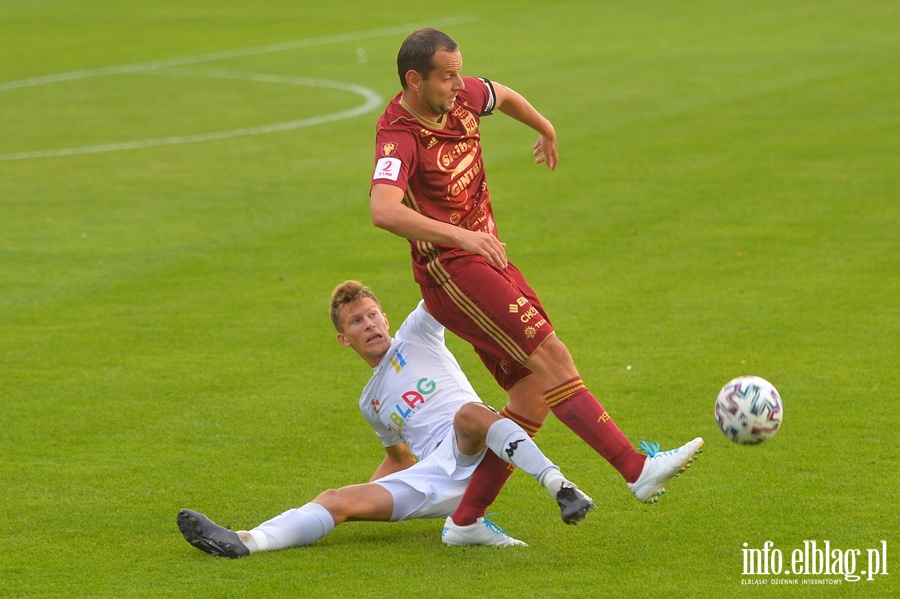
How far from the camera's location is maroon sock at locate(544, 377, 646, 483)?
607cm

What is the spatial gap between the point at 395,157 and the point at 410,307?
16.1 feet

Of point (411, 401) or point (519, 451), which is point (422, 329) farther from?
point (519, 451)

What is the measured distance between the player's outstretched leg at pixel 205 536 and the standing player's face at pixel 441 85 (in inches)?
87.1

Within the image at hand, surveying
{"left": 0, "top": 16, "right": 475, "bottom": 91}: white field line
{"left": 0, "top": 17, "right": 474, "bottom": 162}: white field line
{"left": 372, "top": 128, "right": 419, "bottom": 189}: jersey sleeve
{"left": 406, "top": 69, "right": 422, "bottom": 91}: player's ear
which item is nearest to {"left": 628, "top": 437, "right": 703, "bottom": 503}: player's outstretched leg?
{"left": 372, "top": 128, "right": 419, "bottom": 189}: jersey sleeve

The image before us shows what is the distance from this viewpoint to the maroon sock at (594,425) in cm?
607

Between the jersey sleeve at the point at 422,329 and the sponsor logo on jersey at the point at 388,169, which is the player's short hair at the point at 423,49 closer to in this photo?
the sponsor logo on jersey at the point at 388,169

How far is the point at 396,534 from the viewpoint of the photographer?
6.79 m

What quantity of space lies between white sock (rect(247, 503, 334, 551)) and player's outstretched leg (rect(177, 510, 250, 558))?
0.54 ft

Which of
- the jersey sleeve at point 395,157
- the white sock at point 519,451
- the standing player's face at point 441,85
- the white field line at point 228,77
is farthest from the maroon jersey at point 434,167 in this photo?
the white field line at point 228,77

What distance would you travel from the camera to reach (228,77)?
85.1 ft

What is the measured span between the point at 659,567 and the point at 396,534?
1.45m

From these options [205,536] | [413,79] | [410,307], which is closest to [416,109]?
[413,79]

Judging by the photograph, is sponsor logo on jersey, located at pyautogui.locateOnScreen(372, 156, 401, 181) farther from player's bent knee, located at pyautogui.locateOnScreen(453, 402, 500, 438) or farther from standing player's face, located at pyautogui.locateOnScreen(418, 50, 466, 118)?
player's bent knee, located at pyautogui.locateOnScreen(453, 402, 500, 438)

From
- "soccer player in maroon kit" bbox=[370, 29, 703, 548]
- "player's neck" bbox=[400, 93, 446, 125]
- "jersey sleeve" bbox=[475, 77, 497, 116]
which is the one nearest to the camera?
"soccer player in maroon kit" bbox=[370, 29, 703, 548]
